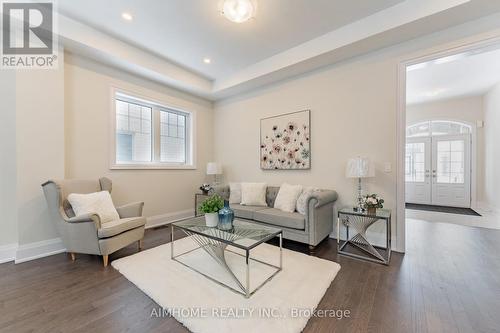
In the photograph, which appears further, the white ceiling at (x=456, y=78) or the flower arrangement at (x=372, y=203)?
the white ceiling at (x=456, y=78)

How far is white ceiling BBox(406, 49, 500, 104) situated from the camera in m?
3.82

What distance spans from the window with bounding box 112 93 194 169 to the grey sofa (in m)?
2.03

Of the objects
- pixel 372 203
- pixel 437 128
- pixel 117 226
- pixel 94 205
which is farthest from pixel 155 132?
pixel 437 128

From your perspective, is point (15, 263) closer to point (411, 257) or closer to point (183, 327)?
point (183, 327)

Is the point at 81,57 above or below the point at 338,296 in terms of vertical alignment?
above

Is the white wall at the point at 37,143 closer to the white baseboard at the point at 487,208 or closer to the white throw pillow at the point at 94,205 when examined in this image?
the white throw pillow at the point at 94,205

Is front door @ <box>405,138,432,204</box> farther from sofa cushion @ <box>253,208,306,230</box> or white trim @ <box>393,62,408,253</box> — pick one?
sofa cushion @ <box>253,208,306,230</box>

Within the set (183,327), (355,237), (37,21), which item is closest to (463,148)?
(355,237)

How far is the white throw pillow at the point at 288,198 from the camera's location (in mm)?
3279

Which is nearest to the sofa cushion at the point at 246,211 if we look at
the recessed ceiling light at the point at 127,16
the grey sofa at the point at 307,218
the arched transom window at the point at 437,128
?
the grey sofa at the point at 307,218

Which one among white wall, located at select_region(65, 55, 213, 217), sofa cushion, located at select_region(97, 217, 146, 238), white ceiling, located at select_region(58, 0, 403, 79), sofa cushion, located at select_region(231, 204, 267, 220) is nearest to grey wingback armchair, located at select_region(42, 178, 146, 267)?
sofa cushion, located at select_region(97, 217, 146, 238)

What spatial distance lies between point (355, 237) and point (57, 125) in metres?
4.54

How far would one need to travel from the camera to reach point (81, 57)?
10.4ft

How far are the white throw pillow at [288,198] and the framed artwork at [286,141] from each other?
1.84 ft
